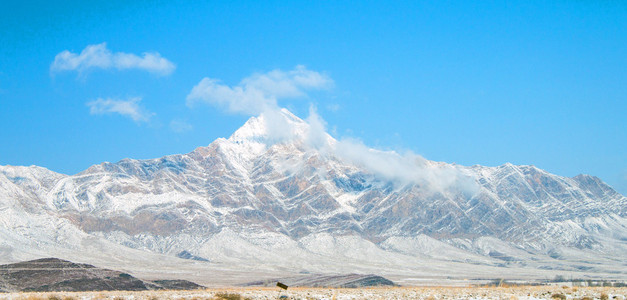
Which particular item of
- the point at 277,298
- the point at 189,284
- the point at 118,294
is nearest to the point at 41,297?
the point at 118,294

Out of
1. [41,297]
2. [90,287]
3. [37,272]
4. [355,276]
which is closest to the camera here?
[41,297]

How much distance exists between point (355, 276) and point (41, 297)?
14381 cm

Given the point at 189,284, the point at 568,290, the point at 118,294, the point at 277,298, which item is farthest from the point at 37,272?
the point at 568,290

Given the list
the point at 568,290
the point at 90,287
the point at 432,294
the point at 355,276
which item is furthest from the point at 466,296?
the point at 355,276

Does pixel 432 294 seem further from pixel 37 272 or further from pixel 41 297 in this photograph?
pixel 37 272

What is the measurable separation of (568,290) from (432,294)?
944 cm

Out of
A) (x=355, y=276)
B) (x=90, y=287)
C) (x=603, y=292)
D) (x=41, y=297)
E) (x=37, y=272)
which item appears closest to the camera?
(x=41, y=297)

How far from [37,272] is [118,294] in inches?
2886

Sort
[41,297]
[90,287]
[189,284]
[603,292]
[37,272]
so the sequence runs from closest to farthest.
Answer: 1. [41,297]
2. [603,292]
3. [90,287]
4. [37,272]
5. [189,284]

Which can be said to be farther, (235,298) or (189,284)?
(189,284)

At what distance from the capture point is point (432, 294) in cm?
4256

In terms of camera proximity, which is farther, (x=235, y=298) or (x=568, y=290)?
(x=568, y=290)

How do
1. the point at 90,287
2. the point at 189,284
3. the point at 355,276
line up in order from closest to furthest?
the point at 90,287, the point at 189,284, the point at 355,276

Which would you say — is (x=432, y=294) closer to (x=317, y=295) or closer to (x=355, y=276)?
(x=317, y=295)
